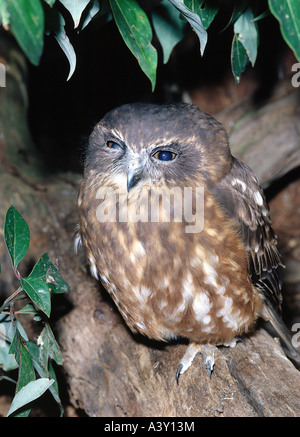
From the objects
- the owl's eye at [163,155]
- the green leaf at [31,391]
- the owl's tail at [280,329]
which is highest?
the owl's eye at [163,155]

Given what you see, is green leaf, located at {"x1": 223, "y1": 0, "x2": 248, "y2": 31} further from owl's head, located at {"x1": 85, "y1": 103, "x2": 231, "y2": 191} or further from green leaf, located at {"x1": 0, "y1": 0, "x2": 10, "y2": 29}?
green leaf, located at {"x1": 0, "y1": 0, "x2": 10, "y2": 29}

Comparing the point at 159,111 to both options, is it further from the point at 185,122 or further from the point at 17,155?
the point at 17,155

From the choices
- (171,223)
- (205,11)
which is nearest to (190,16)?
(205,11)

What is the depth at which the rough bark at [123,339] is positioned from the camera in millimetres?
2916

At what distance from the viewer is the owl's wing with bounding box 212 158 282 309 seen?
3.04 metres

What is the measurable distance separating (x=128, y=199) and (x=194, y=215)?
419 mm

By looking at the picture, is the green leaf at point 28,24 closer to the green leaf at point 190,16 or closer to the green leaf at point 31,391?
the green leaf at point 190,16

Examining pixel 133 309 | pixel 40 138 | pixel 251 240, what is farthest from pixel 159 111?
pixel 40 138

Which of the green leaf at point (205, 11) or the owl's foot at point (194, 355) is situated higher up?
the green leaf at point (205, 11)

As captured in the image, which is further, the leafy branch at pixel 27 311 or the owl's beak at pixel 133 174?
the owl's beak at pixel 133 174

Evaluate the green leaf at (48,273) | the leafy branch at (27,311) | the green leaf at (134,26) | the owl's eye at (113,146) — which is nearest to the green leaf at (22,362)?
the leafy branch at (27,311)

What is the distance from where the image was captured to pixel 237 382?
294 cm
